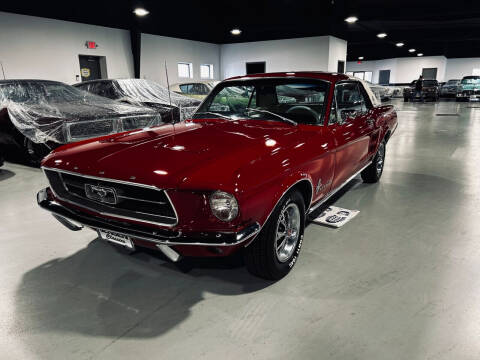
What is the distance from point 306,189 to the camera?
251 cm

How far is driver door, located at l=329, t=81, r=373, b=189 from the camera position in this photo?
2.95 m

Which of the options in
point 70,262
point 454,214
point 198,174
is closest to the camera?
point 198,174

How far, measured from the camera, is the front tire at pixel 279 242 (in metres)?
2.11

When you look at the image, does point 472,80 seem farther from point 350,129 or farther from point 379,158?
point 350,129

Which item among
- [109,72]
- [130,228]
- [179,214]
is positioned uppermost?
[109,72]

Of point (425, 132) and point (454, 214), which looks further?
point (425, 132)

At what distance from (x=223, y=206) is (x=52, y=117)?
4.36 metres

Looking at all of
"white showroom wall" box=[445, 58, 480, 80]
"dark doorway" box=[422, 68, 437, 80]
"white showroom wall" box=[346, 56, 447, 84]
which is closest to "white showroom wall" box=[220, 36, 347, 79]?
"white showroom wall" box=[346, 56, 447, 84]

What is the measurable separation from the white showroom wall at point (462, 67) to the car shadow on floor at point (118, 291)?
136 ft

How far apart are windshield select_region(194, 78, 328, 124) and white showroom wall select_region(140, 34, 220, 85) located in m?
11.5

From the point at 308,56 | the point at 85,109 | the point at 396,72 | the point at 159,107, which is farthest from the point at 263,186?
the point at 396,72

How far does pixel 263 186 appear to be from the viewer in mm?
1951

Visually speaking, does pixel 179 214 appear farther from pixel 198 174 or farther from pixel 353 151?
pixel 353 151

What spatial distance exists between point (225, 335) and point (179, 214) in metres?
0.71
